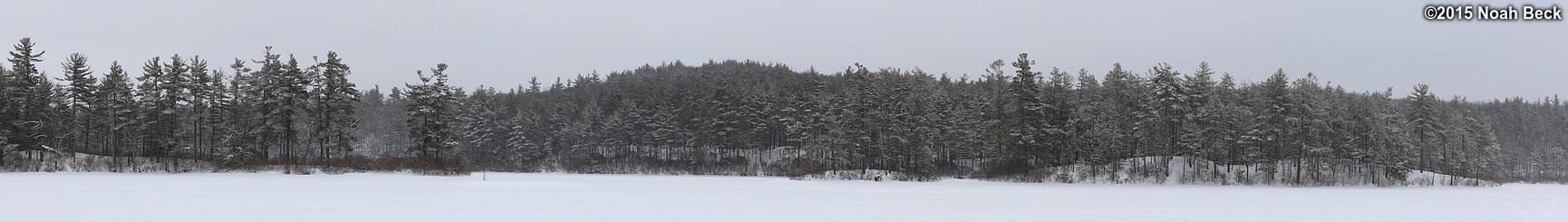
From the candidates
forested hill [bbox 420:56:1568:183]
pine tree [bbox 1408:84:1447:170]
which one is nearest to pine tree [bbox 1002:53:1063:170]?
forested hill [bbox 420:56:1568:183]

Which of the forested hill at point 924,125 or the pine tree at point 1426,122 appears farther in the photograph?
the pine tree at point 1426,122

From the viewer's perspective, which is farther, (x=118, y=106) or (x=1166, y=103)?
(x=1166, y=103)

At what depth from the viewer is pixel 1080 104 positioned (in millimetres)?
60500

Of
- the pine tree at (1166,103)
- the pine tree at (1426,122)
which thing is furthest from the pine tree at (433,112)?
the pine tree at (1426,122)

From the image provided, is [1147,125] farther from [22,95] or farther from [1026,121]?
[22,95]

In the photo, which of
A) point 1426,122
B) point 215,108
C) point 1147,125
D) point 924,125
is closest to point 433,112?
point 215,108

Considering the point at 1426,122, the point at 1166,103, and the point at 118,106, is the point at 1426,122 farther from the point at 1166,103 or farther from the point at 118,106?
the point at 118,106

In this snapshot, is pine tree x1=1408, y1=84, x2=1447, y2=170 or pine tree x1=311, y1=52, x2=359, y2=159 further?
pine tree x1=1408, y1=84, x2=1447, y2=170

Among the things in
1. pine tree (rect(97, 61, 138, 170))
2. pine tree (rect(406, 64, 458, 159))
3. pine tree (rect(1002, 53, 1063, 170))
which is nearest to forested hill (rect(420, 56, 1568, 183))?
pine tree (rect(1002, 53, 1063, 170))

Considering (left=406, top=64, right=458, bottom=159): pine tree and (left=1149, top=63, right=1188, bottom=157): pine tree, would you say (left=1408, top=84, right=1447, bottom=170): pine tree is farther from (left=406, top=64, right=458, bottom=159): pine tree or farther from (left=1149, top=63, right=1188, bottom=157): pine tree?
(left=406, top=64, right=458, bottom=159): pine tree

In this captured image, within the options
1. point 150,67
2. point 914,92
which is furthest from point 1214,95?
point 150,67

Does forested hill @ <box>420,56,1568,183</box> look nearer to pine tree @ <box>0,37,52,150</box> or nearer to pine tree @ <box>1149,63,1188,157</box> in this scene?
pine tree @ <box>1149,63,1188,157</box>

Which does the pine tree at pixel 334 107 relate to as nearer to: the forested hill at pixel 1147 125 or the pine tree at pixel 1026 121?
the forested hill at pixel 1147 125

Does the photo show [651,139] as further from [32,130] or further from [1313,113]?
[1313,113]
